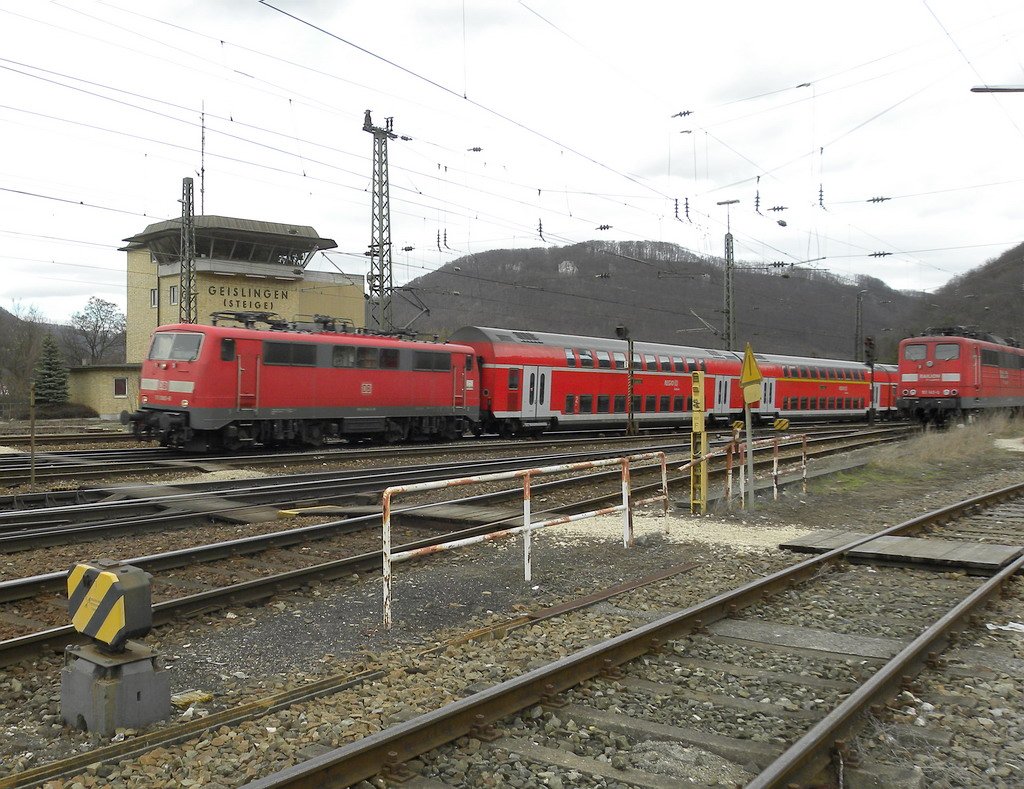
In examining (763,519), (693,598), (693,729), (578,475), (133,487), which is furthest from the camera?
(578,475)

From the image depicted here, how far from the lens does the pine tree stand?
49.0 m

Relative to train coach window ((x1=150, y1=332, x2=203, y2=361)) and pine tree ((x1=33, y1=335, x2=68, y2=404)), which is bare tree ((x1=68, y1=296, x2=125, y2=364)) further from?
train coach window ((x1=150, y1=332, x2=203, y2=361))

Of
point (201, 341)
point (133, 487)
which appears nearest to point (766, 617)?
point (133, 487)

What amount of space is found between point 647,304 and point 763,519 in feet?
120

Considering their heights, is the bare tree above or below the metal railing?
above

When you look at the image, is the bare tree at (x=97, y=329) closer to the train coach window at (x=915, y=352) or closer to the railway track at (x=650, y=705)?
the train coach window at (x=915, y=352)

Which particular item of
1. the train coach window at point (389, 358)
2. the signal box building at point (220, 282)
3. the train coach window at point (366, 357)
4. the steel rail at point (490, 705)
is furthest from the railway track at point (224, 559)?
A: the signal box building at point (220, 282)

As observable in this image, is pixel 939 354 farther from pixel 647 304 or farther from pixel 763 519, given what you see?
pixel 763 519

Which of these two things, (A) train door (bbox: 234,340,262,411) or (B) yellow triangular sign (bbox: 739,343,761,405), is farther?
(A) train door (bbox: 234,340,262,411)

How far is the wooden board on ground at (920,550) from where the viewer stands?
9.05 m

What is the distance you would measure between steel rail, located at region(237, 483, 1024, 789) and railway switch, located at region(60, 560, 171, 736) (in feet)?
4.47

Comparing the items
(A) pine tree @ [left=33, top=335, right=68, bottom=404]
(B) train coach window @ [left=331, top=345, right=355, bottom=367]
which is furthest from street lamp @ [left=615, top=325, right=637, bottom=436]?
(A) pine tree @ [left=33, top=335, right=68, bottom=404]

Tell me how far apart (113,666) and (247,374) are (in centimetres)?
1566

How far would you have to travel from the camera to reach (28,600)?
729cm
